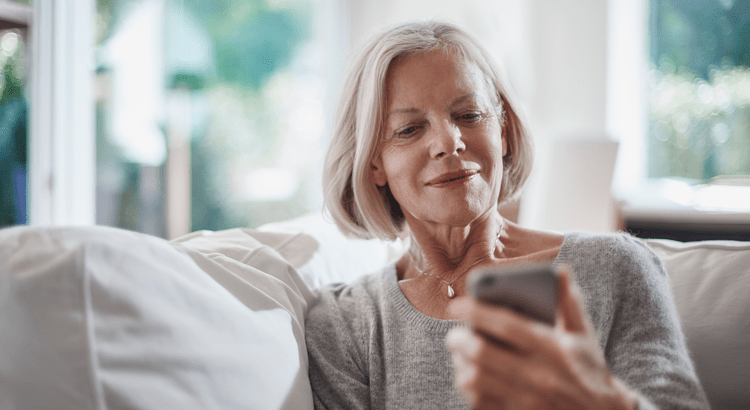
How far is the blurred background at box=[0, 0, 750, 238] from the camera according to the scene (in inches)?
72.2

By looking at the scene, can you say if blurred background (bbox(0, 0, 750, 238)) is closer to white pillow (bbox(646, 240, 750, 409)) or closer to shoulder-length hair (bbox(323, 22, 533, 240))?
shoulder-length hair (bbox(323, 22, 533, 240))

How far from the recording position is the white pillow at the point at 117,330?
56 centimetres

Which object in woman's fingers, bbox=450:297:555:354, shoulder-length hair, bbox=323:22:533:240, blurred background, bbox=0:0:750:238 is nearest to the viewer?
woman's fingers, bbox=450:297:555:354

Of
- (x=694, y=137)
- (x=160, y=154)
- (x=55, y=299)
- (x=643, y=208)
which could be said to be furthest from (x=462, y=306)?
(x=694, y=137)

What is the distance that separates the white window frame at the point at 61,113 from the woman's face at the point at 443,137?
4.13ft

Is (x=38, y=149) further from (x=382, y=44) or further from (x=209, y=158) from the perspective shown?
(x=382, y=44)

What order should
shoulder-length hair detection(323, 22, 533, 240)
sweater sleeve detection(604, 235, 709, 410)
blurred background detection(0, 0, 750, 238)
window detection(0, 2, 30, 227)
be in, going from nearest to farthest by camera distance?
sweater sleeve detection(604, 235, 709, 410), shoulder-length hair detection(323, 22, 533, 240), window detection(0, 2, 30, 227), blurred background detection(0, 0, 750, 238)

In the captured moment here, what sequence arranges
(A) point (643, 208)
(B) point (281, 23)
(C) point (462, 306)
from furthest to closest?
(B) point (281, 23) → (A) point (643, 208) → (C) point (462, 306)

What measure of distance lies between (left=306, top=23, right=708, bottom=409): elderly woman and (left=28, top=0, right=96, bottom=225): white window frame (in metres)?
1.16

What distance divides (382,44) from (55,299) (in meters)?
0.78

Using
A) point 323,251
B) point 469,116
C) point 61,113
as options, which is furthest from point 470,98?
point 61,113

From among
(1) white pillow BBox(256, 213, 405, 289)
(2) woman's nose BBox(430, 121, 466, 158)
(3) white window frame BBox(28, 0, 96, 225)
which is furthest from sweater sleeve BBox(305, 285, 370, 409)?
(3) white window frame BBox(28, 0, 96, 225)

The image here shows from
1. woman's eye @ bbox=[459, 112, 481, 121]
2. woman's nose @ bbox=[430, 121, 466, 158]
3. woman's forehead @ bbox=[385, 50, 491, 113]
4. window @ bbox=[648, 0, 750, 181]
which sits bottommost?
woman's nose @ bbox=[430, 121, 466, 158]

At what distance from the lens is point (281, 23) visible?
3348 millimetres
